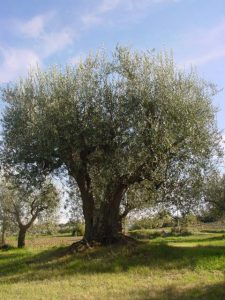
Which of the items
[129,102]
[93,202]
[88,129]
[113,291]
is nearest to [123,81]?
[129,102]

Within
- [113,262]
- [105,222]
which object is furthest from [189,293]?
[105,222]

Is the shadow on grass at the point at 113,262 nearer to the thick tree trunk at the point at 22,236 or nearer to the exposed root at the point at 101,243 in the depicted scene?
the exposed root at the point at 101,243

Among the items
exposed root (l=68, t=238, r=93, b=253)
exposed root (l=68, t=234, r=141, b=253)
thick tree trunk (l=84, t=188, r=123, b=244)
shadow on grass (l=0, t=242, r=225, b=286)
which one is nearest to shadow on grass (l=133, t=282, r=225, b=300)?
shadow on grass (l=0, t=242, r=225, b=286)

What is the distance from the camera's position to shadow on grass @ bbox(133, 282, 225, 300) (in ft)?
48.2

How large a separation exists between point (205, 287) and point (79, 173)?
35.8 ft

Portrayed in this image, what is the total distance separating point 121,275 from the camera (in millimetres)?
19547

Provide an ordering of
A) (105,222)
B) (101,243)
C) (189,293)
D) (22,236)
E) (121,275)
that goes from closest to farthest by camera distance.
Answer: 1. (189,293)
2. (121,275)
3. (101,243)
4. (105,222)
5. (22,236)

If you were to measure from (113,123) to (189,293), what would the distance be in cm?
1021

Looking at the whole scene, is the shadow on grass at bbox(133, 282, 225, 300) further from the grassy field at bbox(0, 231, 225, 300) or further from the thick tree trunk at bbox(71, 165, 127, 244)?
the thick tree trunk at bbox(71, 165, 127, 244)

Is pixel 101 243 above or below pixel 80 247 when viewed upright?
above

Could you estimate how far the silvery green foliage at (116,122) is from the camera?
72.8ft

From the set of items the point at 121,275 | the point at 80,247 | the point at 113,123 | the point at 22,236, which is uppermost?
the point at 113,123

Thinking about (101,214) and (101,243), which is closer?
(101,243)

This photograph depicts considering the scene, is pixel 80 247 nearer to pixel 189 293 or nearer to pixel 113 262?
pixel 113 262
